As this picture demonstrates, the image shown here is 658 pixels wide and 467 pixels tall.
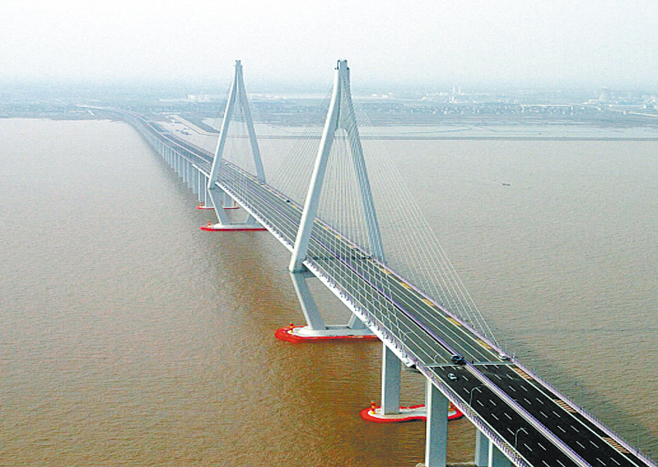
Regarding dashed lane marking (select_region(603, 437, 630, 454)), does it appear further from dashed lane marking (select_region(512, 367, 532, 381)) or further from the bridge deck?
dashed lane marking (select_region(512, 367, 532, 381))

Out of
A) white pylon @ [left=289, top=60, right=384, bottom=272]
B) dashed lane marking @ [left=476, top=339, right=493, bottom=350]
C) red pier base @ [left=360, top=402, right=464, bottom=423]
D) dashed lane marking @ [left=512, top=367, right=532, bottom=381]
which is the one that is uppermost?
white pylon @ [left=289, top=60, right=384, bottom=272]

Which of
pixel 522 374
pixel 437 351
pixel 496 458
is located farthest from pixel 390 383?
pixel 496 458

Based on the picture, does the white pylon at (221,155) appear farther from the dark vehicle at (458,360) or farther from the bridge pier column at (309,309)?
the dark vehicle at (458,360)

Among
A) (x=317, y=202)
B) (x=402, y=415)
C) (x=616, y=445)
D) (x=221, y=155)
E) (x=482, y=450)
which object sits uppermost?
(x=317, y=202)

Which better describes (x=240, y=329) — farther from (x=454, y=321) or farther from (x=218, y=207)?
(x=218, y=207)

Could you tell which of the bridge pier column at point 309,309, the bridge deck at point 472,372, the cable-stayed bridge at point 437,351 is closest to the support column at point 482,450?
the cable-stayed bridge at point 437,351

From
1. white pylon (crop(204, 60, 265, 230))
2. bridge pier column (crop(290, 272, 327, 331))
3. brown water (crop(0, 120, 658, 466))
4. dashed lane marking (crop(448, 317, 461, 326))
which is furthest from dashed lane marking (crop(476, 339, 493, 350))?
white pylon (crop(204, 60, 265, 230))

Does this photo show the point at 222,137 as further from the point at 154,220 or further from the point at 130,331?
the point at 130,331
